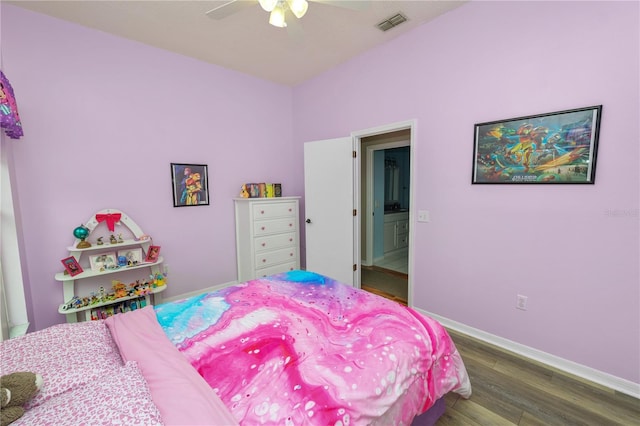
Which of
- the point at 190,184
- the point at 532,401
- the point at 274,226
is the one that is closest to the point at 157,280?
the point at 190,184

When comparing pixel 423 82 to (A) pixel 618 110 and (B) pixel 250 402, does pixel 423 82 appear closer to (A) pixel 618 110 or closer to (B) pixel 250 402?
(A) pixel 618 110

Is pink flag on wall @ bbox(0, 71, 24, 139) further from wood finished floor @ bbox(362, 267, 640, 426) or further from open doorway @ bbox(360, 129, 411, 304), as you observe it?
open doorway @ bbox(360, 129, 411, 304)

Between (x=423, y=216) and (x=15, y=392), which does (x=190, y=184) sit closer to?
(x=15, y=392)

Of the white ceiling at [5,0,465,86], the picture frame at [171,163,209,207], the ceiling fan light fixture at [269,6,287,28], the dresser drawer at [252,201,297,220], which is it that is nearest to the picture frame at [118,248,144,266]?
the picture frame at [171,163,209,207]

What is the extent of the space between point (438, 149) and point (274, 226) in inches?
80.7

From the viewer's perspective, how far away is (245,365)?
3.60 ft

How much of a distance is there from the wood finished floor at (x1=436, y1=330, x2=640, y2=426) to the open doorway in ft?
4.34

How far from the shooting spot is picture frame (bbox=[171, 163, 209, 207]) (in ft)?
9.64

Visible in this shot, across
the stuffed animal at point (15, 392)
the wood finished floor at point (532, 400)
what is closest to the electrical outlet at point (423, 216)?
the wood finished floor at point (532, 400)

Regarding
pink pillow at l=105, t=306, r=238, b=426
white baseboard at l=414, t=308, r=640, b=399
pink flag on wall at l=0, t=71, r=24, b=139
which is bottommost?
white baseboard at l=414, t=308, r=640, b=399

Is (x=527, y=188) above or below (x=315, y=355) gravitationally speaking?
above

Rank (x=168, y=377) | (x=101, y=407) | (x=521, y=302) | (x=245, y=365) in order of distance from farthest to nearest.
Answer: (x=521, y=302), (x=245, y=365), (x=168, y=377), (x=101, y=407)

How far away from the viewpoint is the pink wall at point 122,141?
2223mm

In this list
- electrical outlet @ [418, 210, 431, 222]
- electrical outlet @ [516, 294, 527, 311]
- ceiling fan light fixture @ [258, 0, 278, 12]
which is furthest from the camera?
electrical outlet @ [418, 210, 431, 222]
